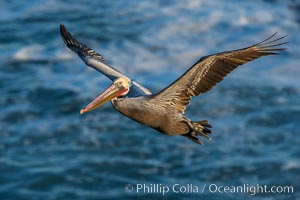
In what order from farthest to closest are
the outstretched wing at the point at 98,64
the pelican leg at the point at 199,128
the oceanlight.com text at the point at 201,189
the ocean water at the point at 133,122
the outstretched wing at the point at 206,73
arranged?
1. the ocean water at the point at 133,122
2. the oceanlight.com text at the point at 201,189
3. the outstretched wing at the point at 98,64
4. the pelican leg at the point at 199,128
5. the outstretched wing at the point at 206,73

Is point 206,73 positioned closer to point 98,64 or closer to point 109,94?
point 109,94

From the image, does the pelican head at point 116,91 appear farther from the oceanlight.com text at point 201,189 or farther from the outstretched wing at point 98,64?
the oceanlight.com text at point 201,189

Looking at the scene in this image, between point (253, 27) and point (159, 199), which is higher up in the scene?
point (253, 27)

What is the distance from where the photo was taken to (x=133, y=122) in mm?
32344

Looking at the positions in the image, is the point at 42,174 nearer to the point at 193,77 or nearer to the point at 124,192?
the point at 124,192

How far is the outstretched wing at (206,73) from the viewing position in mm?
15039

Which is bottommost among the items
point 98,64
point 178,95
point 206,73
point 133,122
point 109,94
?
point 109,94

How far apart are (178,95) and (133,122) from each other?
55.2 ft

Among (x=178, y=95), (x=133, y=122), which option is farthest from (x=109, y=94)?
(x=133, y=122)

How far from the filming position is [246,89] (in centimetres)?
3381

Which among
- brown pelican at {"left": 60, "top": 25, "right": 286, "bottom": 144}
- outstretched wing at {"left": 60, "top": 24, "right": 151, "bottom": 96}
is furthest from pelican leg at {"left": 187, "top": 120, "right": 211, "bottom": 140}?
outstretched wing at {"left": 60, "top": 24, "right": 151, "bottom": 96}

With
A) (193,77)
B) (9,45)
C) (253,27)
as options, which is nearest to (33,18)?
(9,45)

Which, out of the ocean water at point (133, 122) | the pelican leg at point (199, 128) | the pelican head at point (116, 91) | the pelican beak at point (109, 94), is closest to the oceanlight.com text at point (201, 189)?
the ocean water at point (133, 122)

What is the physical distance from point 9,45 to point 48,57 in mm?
2255
